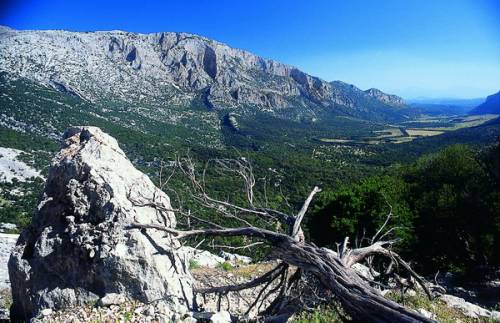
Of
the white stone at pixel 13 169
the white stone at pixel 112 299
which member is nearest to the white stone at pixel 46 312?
the white stone at pixel 112 299

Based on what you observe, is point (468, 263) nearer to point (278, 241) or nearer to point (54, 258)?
point (278, 241)

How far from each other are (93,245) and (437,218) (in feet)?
64.7

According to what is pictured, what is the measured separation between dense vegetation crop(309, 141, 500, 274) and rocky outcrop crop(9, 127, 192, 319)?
12.9 meters

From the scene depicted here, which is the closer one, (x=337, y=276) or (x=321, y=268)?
(x=337, y=276)

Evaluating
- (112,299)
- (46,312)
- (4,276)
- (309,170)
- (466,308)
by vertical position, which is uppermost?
(112,299)

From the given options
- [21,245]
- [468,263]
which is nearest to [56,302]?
[21,245]

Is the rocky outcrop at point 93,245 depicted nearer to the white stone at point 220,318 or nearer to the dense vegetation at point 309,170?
the white stone at point 220,318

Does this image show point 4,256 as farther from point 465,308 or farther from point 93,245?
point 465,308

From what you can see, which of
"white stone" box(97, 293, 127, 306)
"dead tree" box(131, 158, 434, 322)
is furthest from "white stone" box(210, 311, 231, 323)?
"white stone" box(97, 293, 127, 306)

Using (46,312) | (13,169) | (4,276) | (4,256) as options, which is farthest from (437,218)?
(13,169)

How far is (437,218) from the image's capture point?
20.1 m

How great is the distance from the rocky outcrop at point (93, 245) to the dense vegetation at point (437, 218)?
1285cm

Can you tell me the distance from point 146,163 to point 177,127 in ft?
247

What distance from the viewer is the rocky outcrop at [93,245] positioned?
5.80m
